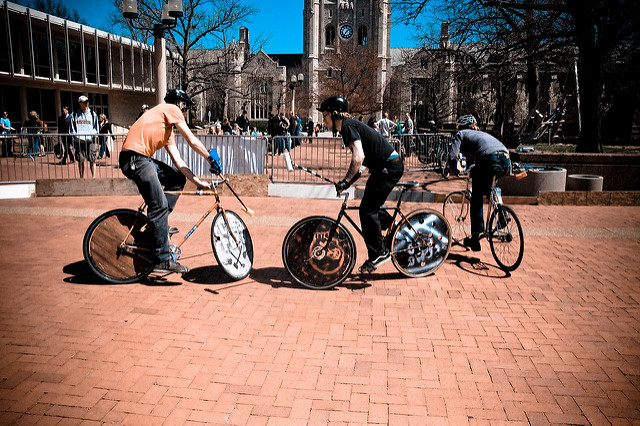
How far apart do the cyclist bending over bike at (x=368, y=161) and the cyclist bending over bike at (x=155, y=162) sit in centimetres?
133

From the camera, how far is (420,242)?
5684 mm

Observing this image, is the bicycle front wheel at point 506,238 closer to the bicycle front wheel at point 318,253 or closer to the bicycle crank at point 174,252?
the bicycle front wheel at point 318,253

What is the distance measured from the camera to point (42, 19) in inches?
1144

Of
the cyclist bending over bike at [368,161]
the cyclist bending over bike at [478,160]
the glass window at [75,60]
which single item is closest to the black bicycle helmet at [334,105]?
the cyclist bending over bike at [368,161]

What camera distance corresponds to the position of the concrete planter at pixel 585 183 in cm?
1130

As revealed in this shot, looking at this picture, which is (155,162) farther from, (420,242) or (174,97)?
(420,242)

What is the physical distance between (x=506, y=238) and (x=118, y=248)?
4.52m

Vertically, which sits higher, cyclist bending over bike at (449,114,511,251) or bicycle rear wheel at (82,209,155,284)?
cyclist bending over bike at (449,114,511,251)

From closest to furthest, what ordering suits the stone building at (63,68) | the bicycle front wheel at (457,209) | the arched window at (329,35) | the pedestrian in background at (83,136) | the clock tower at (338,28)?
the bicycle front wheel at (457,209) → the pedestrian in background at (83,136) → the stone building at (63,68) → the clock tower at (338,28) → the arched window at (329,35)

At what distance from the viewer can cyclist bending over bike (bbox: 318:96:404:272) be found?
16.5 feet

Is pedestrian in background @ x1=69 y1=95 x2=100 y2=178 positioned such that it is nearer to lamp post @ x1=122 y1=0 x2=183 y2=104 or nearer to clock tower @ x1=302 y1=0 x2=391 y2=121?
lamp post @ x1=122 y1=0 x2=183 y2=104

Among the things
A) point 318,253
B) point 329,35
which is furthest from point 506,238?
point 329,35

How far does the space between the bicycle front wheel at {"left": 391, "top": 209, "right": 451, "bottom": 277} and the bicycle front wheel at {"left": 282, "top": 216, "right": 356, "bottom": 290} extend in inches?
25.7

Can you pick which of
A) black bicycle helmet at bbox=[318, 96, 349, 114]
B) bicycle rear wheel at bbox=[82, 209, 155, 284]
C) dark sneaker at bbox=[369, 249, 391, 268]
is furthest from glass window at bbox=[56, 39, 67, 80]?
dark sneaker at bbox=[369, 249, 391, 268]
